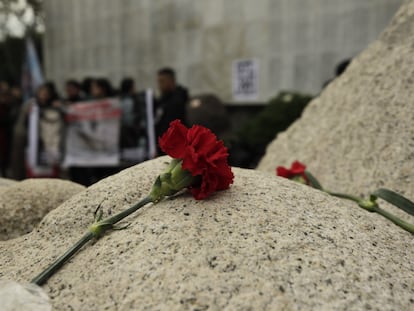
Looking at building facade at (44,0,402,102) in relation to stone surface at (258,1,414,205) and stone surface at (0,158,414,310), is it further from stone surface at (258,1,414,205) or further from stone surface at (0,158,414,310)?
stone surface at (0,158,414,310)

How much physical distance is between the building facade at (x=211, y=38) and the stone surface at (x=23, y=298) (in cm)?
706

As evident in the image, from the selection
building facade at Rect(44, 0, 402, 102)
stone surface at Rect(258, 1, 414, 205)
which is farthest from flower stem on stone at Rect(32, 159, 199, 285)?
→ building facade at Rect(44, 0, 402, 102)

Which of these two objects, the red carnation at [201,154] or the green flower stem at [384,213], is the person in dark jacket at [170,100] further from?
the red carnation at [201,154]

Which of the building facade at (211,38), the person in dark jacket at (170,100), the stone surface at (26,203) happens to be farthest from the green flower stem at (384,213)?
the building facade at (211,38)

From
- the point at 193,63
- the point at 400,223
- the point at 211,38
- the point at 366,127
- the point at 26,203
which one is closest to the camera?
the point at 400,223

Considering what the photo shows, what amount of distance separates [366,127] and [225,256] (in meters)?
1.61

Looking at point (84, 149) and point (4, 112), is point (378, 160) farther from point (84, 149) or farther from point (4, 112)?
point (4, 112)

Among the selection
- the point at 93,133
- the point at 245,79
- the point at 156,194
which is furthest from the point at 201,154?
the point at 245,79

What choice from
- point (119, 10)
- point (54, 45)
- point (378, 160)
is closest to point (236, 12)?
point (119, 10)

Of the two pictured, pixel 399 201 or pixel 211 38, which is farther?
pixel 211 38

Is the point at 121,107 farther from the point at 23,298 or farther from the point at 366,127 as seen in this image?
the point at 23,298

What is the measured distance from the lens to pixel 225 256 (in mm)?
1295

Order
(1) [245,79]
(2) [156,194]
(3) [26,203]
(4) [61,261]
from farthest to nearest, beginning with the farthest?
(1) [245,79] → (3) [26,203] → (2) [156,194] → (4) [61,261]

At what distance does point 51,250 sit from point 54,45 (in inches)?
494
